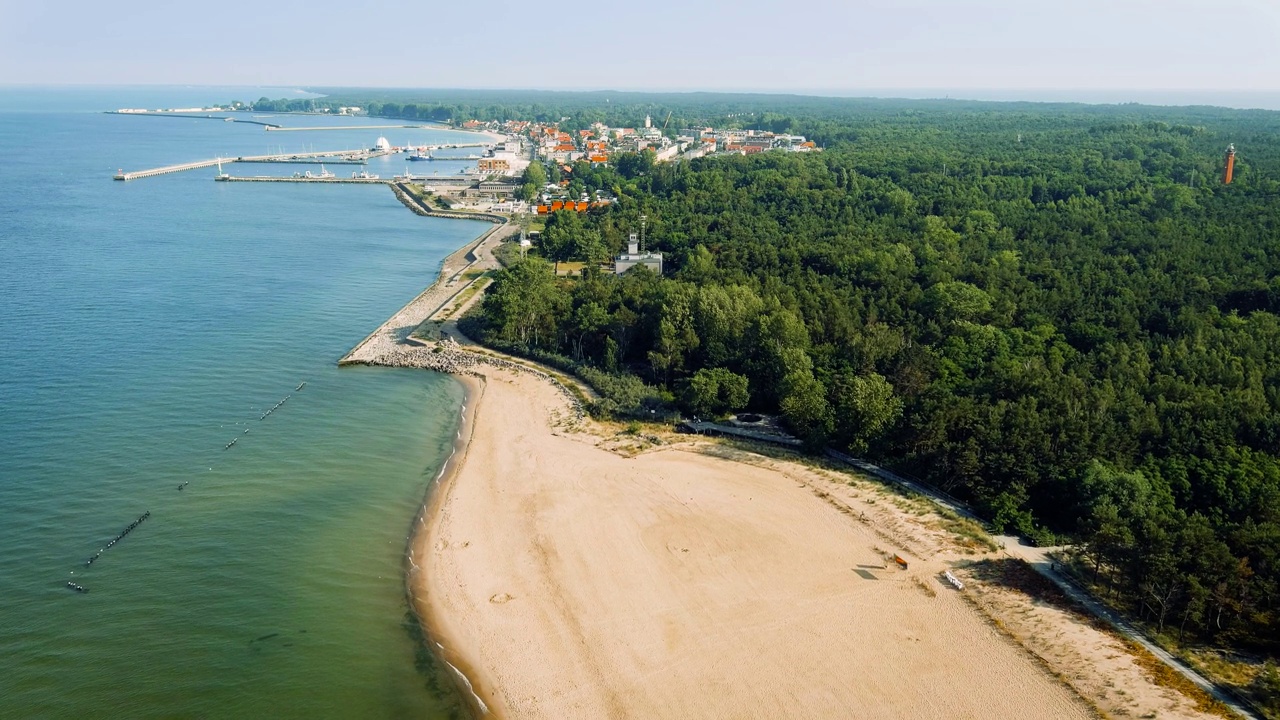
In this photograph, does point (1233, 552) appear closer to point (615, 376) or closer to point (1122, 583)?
point (1122, 583)

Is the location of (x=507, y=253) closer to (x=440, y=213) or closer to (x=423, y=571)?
(x=440, y=213)

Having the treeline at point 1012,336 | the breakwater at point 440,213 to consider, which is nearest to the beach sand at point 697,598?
the treeline at point 1012,336

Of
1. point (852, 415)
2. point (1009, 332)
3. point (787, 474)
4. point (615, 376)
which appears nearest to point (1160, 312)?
point (1009, 332)

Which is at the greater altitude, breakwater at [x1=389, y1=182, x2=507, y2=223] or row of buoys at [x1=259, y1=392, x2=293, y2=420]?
breakwater at [x1=389, y1=182, x2=507, y2=223]

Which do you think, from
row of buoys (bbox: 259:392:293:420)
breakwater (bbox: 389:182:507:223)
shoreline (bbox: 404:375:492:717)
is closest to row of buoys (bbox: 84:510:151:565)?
row of buoys (bbox: 259:392:293:420)

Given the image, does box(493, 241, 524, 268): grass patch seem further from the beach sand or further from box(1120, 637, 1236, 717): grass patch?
box(1120, 637, 1236, 717): grass patch

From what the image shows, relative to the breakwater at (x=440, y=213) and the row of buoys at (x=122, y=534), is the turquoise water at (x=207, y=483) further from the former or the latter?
the breakwater at (x=440, y=213)
